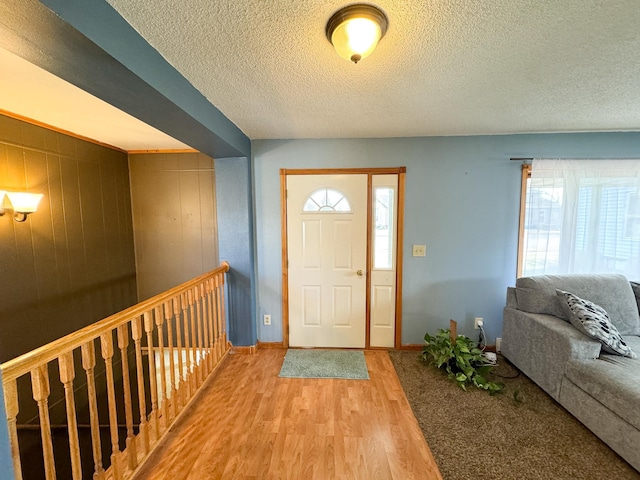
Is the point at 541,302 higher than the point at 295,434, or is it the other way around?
the point at 541,302

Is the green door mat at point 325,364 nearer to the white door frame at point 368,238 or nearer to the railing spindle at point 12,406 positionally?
the white door frame at point 368,238

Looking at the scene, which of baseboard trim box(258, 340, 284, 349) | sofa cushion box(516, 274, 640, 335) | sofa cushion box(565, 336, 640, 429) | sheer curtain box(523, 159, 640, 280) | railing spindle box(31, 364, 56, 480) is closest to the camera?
railing spindle box(31, 364, 56, 480)

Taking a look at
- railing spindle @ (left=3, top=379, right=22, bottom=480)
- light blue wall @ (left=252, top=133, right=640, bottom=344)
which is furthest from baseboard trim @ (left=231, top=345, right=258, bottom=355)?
railing spindle @ (left=3, top=379, right=22, bottom=480)

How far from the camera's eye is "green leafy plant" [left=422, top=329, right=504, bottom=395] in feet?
7.11

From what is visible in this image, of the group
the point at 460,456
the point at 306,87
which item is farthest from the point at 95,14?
the point at 460,456

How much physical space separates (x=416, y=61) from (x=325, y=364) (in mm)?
2511

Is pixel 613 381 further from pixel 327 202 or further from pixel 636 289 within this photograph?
pixel 327 202

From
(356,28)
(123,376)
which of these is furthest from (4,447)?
(356,28)

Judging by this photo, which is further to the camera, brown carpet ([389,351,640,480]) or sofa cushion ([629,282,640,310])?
sofa cushion ([629,282,640,310])

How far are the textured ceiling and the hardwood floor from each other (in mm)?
2268

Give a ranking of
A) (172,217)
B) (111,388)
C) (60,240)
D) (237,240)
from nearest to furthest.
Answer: (111,388) < (60,240) < (237,240) < (172,217)

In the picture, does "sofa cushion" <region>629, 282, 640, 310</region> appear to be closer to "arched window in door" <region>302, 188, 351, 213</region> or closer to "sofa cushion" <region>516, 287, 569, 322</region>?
"sofa cushion" <region>516, 287, 569, 322</region>

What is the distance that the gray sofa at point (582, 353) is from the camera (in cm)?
151

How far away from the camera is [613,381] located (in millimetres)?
1568
